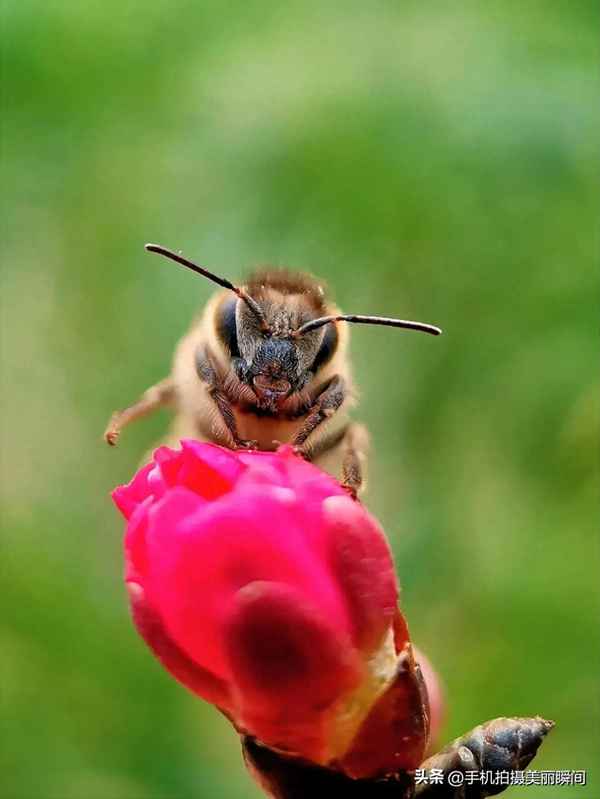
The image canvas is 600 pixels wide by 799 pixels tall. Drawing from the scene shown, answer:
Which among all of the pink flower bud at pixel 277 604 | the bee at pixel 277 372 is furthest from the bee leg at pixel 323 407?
the pink flower bud at pixel 277 604

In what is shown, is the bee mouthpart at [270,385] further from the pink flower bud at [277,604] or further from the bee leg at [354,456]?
the pink flower bud at [277,604]

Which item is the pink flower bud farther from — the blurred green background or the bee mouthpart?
the blurred green background

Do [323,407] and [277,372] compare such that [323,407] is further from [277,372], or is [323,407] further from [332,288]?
[332,288]

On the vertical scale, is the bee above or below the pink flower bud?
above

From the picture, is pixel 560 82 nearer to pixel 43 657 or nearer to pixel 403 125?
pixel 403 125

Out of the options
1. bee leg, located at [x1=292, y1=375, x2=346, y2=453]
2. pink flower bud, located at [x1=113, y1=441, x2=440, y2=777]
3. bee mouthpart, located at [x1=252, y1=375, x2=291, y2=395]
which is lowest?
pink flower bud, located at [x1=113, y1=441, x2=440, y2=777]

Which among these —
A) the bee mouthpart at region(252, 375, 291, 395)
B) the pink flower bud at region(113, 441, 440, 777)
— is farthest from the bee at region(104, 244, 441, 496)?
the pink flower bud at region(113, 441, 440, 777)

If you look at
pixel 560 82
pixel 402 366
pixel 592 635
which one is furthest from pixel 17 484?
pixel 560 82

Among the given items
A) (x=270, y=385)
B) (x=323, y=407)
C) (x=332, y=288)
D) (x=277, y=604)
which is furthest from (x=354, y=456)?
(x=332, y=288)
